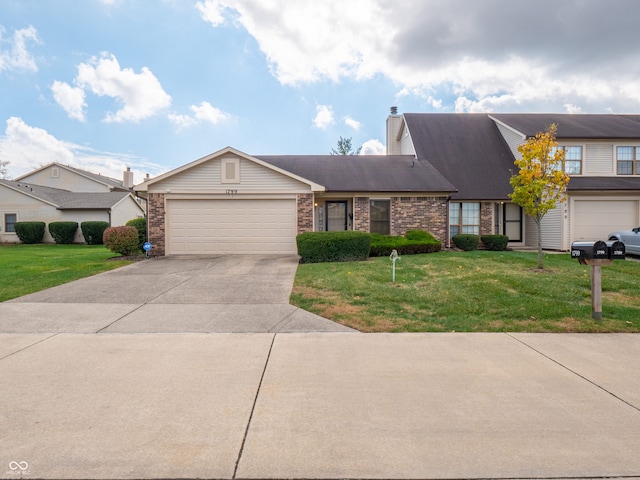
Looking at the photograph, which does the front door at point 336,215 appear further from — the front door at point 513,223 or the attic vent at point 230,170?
the front door at point 513,223

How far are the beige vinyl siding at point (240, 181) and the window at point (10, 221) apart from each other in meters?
19.2

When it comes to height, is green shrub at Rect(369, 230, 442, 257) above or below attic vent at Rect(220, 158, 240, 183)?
below

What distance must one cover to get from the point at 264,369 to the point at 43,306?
529 centimetres

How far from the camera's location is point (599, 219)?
16312mm

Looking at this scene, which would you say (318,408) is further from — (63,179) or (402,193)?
(63,179)

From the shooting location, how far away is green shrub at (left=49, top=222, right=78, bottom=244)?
25.3 metres

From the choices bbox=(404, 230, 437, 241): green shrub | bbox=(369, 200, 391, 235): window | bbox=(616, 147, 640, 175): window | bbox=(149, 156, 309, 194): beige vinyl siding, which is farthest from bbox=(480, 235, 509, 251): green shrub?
bbox=(149, 156, 309, 194): beige vinyl siding

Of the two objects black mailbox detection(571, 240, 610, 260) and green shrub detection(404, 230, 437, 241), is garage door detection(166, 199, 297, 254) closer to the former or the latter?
green shrub detection(404, 230, 437, 241)

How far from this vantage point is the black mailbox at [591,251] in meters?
5.78

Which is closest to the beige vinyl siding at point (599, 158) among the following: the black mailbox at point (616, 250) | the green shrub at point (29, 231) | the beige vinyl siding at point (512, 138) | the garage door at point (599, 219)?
the garage door at point (599, 219)

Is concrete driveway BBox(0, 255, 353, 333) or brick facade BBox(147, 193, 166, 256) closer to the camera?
concrete driveway BBox(0, 255, 353, 333)

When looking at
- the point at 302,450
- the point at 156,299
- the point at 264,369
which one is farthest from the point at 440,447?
the point at 156,299

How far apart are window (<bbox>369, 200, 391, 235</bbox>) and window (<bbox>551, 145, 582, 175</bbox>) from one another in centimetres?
864

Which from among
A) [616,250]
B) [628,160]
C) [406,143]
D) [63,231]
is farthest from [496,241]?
[63,231]
